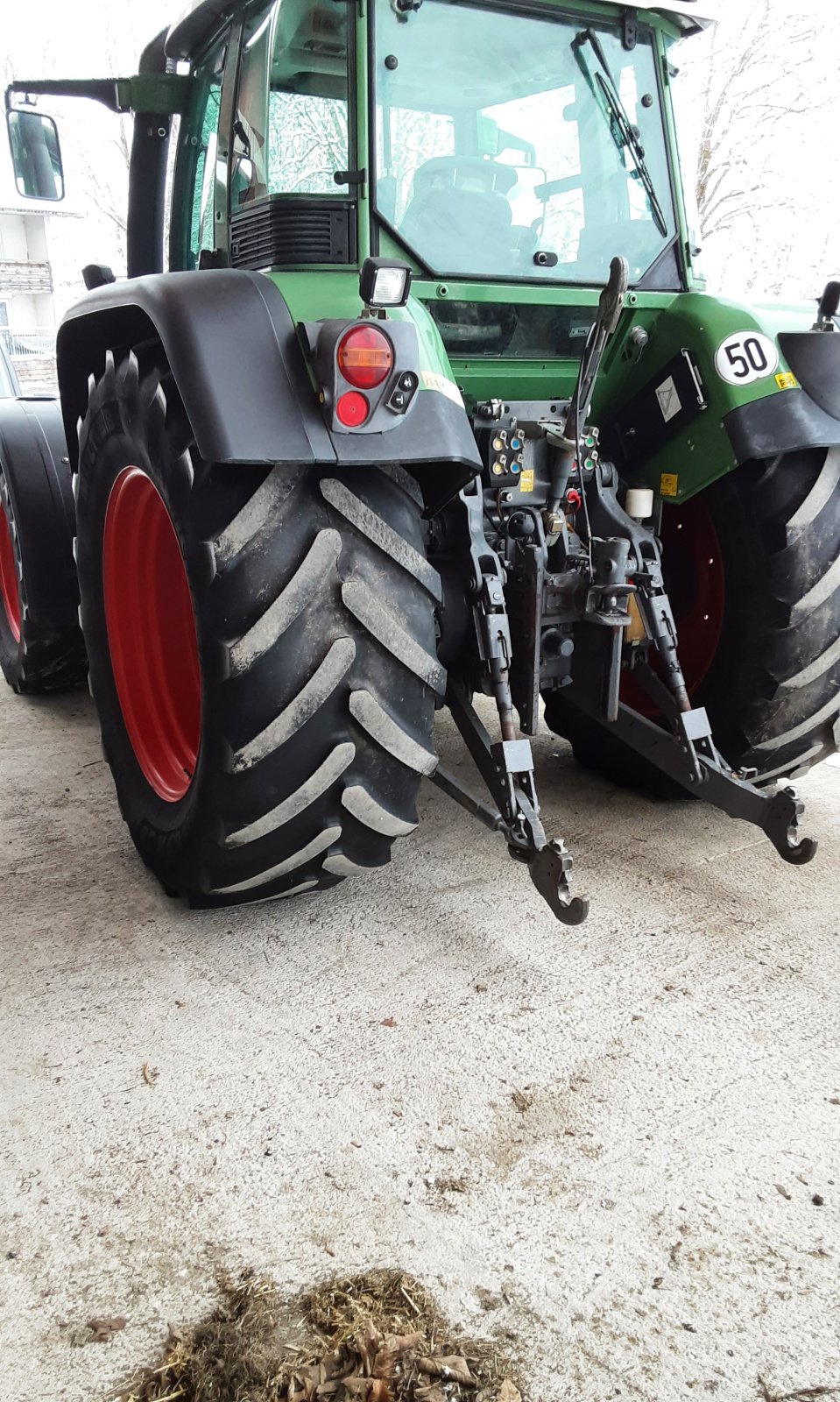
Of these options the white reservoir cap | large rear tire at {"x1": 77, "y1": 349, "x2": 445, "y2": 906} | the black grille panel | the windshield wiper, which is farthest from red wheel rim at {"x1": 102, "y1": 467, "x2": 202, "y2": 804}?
the windshield wiper

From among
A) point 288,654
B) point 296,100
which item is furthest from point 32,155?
point 288,654

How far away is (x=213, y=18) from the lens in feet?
8.23

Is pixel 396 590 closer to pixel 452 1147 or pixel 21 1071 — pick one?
pixel 452 1147

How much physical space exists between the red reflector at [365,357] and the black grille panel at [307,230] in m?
0.47

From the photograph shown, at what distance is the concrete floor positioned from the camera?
1438mm

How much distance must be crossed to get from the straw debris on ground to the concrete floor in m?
0.04

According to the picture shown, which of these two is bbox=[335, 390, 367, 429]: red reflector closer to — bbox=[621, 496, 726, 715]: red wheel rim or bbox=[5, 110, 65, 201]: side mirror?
bbox=[621, 496, 726, 715]: red wheel rim

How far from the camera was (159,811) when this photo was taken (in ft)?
8.24

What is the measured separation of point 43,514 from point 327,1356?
3.20m

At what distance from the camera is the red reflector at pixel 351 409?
71.5 inches

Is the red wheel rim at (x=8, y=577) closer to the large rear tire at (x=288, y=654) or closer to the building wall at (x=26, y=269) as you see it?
the large rear tire at (x=288, y=654)

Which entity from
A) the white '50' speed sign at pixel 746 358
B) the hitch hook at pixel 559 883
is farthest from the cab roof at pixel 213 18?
the hitch hook at pixel 559 883

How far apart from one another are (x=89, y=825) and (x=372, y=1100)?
4.81 feet

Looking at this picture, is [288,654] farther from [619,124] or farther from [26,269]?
[26,269]
